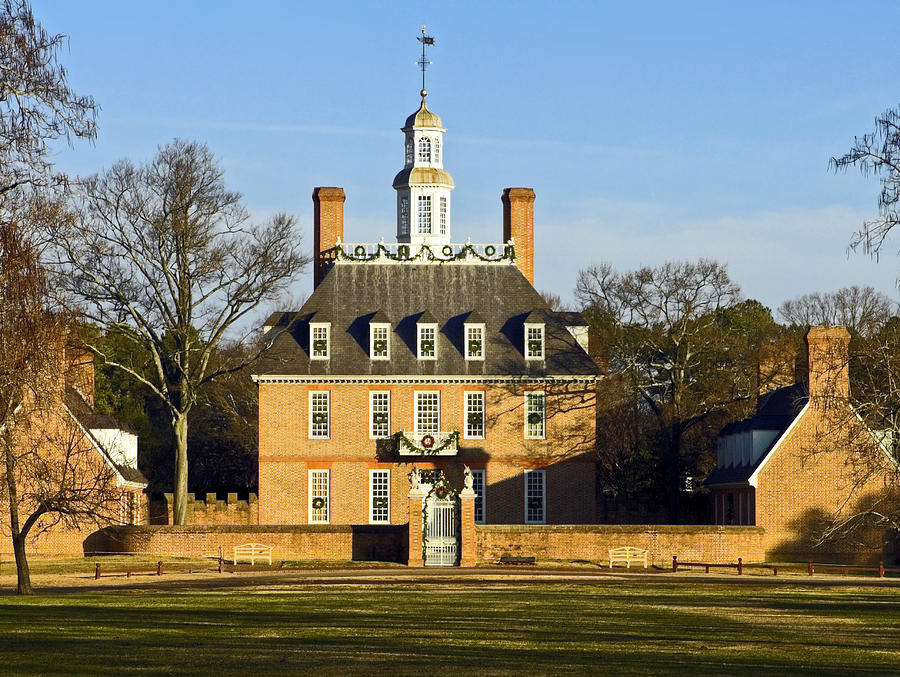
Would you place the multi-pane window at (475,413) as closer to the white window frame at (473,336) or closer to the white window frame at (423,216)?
the white window frame at (473,336)

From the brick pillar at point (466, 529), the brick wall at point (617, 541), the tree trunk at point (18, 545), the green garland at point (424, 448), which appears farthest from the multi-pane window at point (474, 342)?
the tree trunk at point (18, 545)

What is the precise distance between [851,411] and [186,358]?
28.7 metres

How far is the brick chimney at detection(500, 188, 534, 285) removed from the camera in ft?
191

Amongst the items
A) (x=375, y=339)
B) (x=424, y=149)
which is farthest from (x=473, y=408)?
(x=424, y=149)

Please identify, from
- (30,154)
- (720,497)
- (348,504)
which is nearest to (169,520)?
(348,504)

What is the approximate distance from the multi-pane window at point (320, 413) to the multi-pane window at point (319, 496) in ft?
4.69

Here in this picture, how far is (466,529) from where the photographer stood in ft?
148

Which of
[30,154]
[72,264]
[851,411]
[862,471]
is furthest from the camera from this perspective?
[72,264]

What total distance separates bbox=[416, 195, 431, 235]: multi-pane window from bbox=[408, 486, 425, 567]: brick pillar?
59.7 ft

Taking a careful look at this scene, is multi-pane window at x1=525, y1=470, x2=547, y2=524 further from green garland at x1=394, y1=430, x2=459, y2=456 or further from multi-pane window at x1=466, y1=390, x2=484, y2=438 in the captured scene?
green garland at x1=394, y1=430, x2=459, y2=456

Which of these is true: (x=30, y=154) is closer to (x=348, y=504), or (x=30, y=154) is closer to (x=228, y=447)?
(x=348, y=504)

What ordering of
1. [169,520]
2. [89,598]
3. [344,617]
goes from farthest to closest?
1. [169,520]
2. [89,598]
3. [344,617]

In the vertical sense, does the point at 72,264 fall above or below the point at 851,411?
above

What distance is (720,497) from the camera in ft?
183
